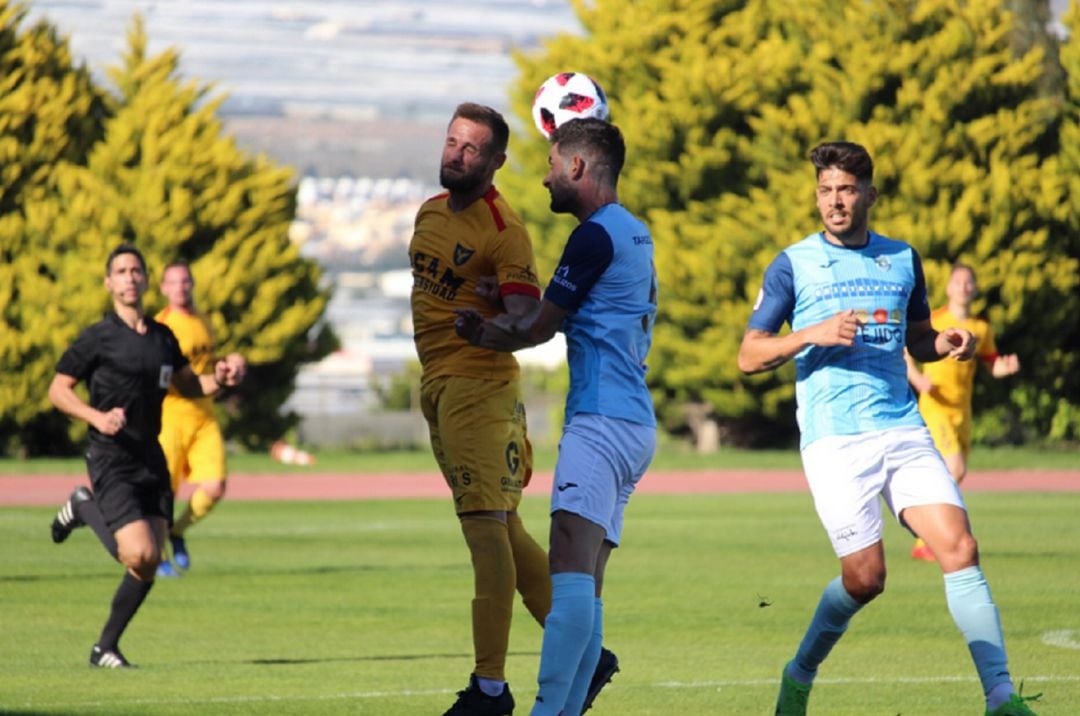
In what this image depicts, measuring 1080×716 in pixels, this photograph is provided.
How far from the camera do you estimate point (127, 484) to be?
10.2 m

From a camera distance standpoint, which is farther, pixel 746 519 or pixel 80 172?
pixel 80 172

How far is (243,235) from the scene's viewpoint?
34.4 m

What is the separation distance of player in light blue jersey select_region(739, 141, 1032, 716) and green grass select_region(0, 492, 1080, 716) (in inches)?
38.5

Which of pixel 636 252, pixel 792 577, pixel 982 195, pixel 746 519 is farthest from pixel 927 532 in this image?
pixel 982 195

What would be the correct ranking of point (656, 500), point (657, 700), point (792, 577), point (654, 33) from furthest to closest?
1. point (654, 33)
2. point (656, 500)
3. point (792, 577)
4. point (657, 700)

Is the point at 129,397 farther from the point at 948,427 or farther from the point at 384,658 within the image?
the point at 948,427

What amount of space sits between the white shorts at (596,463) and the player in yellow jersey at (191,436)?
27.0 feet

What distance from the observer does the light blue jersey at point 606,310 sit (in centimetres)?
733

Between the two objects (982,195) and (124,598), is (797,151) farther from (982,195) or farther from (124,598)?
(124,598)

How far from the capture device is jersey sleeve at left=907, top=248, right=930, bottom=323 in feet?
27.1

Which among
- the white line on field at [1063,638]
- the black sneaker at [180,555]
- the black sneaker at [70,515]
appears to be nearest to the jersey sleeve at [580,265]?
the white line on field at [1063,638]

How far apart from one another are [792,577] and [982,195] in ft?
67.4

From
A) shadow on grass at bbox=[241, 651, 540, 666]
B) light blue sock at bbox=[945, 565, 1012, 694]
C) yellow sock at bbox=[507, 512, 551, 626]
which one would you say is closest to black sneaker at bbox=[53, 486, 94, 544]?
shadow on grass at bbox=[241, 651, 540, 666]

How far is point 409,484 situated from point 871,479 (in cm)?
2028
